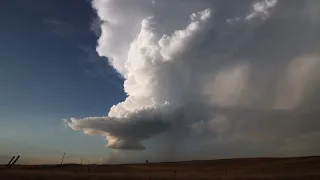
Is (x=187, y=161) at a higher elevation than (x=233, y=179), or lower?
higher

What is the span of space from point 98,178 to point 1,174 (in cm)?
1572

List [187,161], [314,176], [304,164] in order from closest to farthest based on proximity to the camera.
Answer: [314,176]
[304,164]
[187,161]

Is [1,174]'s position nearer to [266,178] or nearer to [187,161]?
[266,178]

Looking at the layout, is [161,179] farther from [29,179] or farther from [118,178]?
[29,179]

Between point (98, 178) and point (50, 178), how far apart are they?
764cm

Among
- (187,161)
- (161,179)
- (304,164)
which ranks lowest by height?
(161,179)

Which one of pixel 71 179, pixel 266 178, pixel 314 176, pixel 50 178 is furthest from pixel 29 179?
pixel 314 176

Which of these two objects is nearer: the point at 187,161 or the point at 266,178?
the point at 266,178

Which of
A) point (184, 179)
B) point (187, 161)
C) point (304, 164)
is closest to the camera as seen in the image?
point (184, 179)

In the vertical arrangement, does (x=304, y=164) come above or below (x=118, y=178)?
above

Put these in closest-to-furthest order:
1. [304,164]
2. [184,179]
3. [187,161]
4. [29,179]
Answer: [29,179] < [184,179] < [304,164] < [187,161]

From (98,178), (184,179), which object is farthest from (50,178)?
(184,179)

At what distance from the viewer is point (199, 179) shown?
5638 cm

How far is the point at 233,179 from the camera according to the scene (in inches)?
2226
